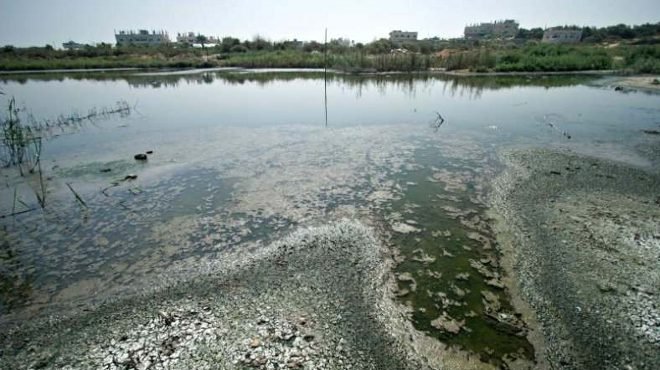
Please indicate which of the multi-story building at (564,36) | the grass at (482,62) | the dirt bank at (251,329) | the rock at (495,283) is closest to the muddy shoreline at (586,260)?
the rock at (495,283)

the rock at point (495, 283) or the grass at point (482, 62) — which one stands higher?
the grass at point (482, 62)

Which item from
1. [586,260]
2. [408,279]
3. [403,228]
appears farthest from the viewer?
[403,228]

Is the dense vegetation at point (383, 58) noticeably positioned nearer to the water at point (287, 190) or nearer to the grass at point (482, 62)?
the grass at point (482, 62)

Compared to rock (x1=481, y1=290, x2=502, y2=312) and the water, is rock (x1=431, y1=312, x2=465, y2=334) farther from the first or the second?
rock (x1=481, y1=290, x2=502, y2=312)

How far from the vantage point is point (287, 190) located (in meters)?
7.65

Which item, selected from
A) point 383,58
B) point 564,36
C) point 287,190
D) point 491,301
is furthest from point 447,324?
point 564,36

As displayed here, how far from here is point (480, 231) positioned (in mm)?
5832

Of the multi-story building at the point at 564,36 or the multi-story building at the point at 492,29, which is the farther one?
the multi-story building at the point at 492,29

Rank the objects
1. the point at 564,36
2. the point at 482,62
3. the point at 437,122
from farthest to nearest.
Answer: the point at 564,36 < the point at 482,62 < the point at 437,122

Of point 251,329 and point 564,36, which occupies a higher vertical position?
point 564,36

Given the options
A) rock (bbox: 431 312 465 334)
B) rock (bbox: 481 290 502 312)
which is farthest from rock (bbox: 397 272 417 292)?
rock (bbox: 481 290 502 312)

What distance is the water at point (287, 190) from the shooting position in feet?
14.9

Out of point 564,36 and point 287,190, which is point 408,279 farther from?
point 564,36

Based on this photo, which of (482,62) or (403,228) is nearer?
(403,228)
